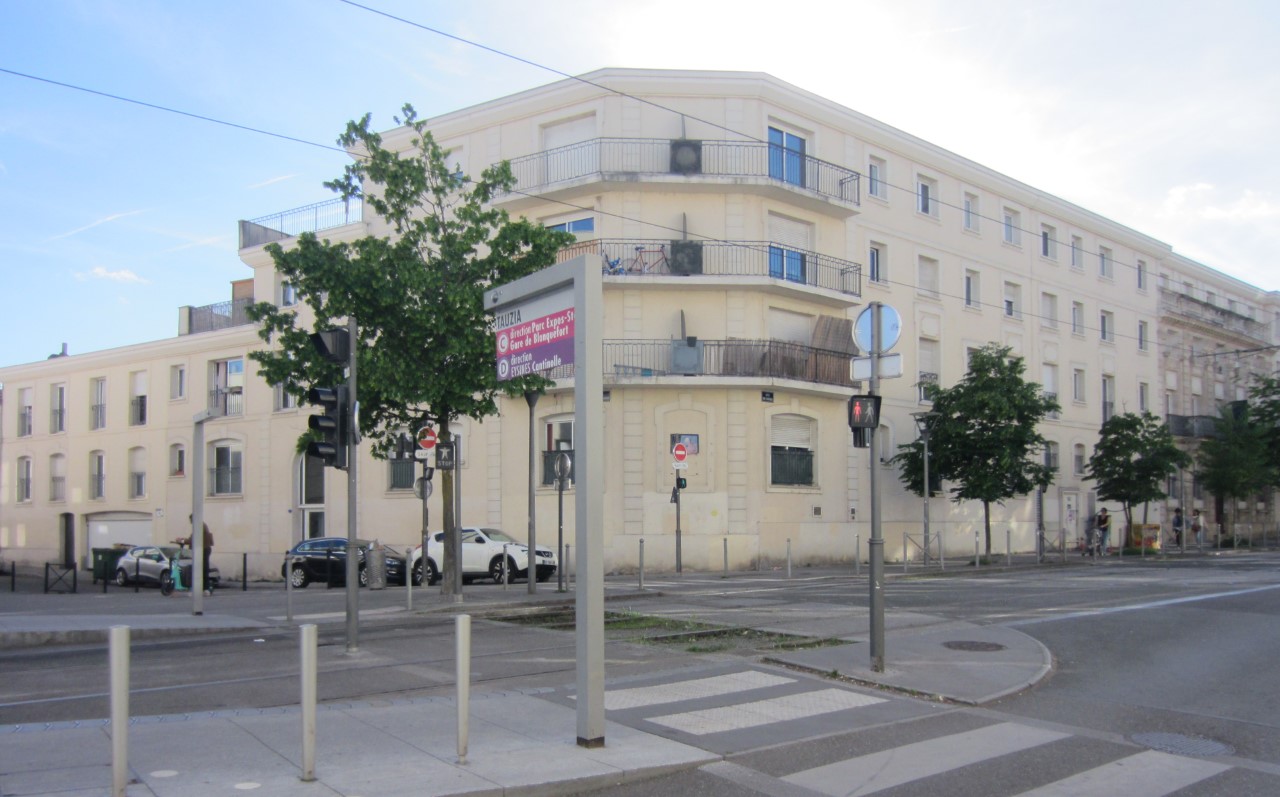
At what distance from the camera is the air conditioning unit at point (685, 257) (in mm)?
28734

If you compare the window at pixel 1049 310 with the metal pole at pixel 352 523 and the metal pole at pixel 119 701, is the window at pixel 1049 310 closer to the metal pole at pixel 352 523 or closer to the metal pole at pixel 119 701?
the metal pole at pixel 352 523

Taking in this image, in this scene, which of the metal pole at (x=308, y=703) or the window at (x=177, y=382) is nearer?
the metal pole at (x=308, y=703)

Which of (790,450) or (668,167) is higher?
(668,167)

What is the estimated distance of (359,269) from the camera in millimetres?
16750

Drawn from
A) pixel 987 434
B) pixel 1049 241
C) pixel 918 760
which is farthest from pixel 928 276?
pixel 918 760

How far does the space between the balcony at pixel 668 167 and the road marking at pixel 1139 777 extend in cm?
2313

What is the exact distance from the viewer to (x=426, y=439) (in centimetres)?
1788

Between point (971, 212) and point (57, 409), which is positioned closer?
point (971, 212)

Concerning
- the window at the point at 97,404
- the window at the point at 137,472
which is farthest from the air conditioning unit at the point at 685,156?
the window at the point at 97,404

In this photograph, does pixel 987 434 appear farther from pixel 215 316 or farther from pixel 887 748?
pixel 215 316

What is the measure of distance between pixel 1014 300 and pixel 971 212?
422cm

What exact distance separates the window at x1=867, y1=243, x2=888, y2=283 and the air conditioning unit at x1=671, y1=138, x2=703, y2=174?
305 inches

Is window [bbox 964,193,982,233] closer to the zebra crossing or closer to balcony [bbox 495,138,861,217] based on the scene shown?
balcony [bbox 495,138,861,217]

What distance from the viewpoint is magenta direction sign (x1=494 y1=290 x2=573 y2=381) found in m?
7.43
